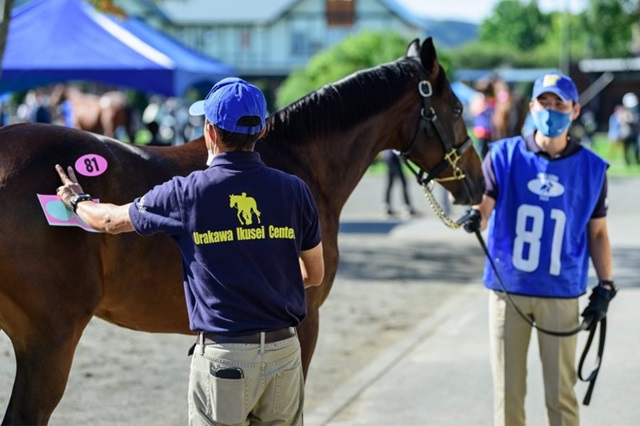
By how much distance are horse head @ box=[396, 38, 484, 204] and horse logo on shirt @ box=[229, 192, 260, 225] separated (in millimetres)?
2222

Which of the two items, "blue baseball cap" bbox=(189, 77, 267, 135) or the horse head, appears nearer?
"blue baseball cap" bbox=(189, 77, 267, 135)

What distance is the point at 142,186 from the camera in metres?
4.36

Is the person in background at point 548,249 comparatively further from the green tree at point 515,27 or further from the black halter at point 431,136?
the green tree at point 515,27

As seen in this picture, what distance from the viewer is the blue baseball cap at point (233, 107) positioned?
345 cm

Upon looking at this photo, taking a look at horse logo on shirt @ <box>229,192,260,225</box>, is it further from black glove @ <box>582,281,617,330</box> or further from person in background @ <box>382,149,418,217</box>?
person in background @ <box>382,149,418,217</box>

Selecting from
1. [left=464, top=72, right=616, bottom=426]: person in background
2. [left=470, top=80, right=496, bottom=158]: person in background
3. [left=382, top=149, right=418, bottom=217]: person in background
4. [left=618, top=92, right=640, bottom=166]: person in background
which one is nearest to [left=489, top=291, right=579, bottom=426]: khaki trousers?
[left=464, top=72, right=616, bottom=426]: person in background

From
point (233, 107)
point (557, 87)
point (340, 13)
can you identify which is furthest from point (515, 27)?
point (233, 107)

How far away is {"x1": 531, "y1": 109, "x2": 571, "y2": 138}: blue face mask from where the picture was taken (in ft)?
16.8

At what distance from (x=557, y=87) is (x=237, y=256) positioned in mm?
2363

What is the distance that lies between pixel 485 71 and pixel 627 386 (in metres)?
71.2

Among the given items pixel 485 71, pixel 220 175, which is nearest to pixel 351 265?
pixel 220 175

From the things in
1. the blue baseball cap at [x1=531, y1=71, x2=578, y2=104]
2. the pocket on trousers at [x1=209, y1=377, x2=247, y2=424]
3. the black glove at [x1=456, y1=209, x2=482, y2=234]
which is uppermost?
the blue baseball cap at [x1=531, y1=71, x2=578, y2=104]

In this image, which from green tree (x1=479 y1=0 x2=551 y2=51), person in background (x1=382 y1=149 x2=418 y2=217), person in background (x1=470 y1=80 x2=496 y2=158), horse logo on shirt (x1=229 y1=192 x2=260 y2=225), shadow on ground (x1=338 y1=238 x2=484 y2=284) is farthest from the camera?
green tree (x1=479 y1=0 x2=551 y2=51)

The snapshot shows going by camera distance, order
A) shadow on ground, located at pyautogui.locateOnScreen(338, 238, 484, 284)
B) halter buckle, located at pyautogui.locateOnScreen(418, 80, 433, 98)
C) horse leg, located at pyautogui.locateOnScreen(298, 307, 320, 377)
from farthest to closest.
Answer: shadow on ground, located at pyautogui.locateOnScreen(338, 238, 484, 284)
halter buckle, located at pyautogui.locateOnScreen(418, 80, 433, 98)
horse leg, located at pyautogui.locateOnScreen(298, 307, 320, 377)
